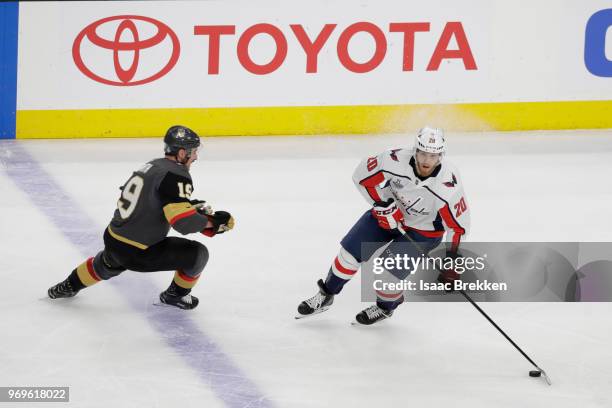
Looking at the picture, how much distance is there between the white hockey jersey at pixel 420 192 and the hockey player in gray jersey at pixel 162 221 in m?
0.69

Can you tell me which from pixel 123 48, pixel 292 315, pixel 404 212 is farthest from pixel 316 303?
pixel 123 48

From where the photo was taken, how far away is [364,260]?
495cm

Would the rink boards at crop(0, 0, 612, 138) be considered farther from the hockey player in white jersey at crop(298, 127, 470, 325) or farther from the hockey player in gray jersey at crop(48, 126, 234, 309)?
the hockey player in white jersey at crop(298, 127, 470, 325)

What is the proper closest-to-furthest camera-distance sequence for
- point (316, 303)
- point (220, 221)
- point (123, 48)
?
point (220, 221)
point (316, 303)
point (123, 48)

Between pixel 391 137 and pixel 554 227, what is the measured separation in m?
2.26

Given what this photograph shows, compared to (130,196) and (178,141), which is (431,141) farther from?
(130,196)

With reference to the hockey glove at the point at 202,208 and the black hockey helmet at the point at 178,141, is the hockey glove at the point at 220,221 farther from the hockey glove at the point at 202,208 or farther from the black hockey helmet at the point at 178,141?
the black hockey helmet at the point at 178,141

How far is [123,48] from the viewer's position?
8.23 metres

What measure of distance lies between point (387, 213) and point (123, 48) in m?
4.11

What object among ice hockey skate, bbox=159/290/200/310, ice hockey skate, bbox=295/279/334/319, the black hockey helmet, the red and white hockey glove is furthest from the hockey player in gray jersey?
the red and white hockey glove

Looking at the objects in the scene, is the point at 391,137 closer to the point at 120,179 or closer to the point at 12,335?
the point at 120,179

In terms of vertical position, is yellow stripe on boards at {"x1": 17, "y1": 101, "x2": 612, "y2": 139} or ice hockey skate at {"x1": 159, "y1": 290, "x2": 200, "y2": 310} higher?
yellow stripe on boards at {"x1": 17, "y1": 101, "x2": 612, "y2": 139}

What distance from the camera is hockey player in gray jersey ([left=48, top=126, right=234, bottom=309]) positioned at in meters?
4.75

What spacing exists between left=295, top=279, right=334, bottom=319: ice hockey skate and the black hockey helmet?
0.93 meters
